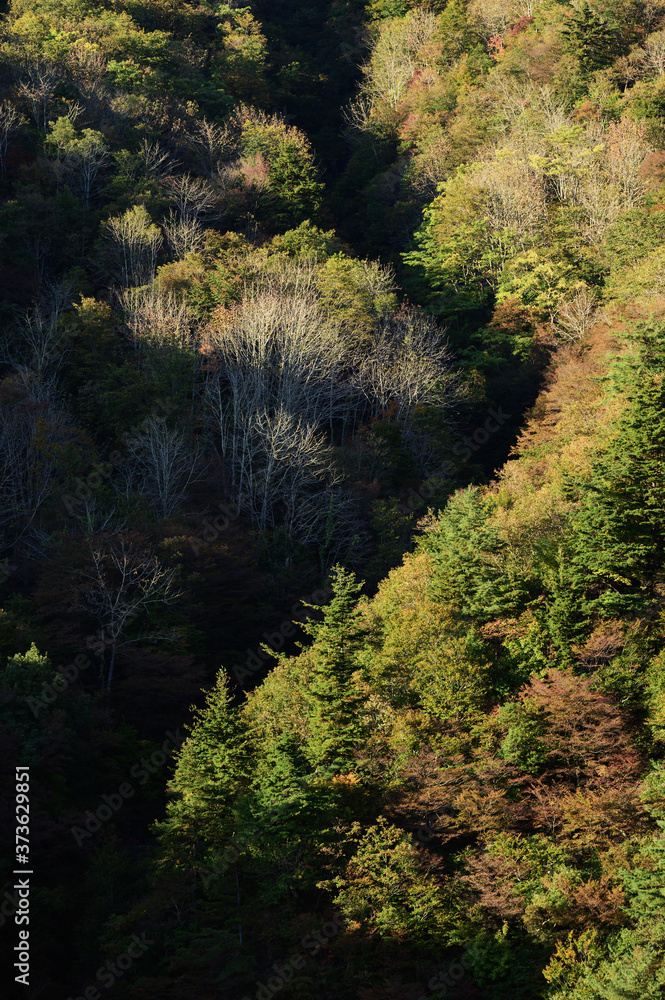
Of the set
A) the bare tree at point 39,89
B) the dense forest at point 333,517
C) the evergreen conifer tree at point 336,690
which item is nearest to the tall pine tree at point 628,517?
the dense forest at point 333,517

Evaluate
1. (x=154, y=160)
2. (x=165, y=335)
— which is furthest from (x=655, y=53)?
(x=165, y=335)

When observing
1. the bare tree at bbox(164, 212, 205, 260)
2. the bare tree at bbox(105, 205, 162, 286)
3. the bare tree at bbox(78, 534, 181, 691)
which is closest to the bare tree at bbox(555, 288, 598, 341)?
the bare tree at bbox(164, 212, 205, 260)

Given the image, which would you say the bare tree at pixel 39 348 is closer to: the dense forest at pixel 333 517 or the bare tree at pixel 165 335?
the dense forest at pixel 333 517

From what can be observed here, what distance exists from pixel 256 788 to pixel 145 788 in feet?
19.3

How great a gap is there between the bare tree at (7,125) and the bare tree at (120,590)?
31.3 meters

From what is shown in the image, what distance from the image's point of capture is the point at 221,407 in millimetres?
43156

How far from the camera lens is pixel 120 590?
31.0 meters

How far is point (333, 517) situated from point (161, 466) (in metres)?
8.34

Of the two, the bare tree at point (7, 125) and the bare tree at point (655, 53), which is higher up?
the bare tree at point (655, 53)

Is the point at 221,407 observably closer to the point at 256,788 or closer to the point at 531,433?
the point at 531,433

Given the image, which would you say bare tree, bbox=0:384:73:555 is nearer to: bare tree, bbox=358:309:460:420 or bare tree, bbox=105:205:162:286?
bare tree, bbox=105:205:162:286

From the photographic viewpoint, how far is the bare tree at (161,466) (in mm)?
38250

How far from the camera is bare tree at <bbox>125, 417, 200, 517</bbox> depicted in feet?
125

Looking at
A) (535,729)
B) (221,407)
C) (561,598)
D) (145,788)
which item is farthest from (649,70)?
(145,788)
